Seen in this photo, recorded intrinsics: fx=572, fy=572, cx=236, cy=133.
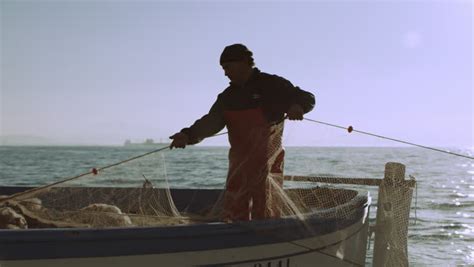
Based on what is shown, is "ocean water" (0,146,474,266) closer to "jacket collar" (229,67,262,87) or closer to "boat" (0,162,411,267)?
"boat" (0,162,411,267)

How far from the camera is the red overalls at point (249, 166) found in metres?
4.94

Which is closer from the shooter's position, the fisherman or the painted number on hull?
the painted number on hull

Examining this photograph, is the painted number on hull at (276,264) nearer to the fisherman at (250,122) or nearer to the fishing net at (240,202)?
the fishing net at (240,202)

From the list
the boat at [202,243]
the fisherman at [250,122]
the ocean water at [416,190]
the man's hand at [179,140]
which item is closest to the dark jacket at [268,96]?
the fisherman at [250,122]

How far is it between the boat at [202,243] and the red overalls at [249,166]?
1.11 feet

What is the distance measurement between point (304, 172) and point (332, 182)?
37 centimetres

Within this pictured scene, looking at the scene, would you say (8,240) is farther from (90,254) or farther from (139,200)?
(139,200)

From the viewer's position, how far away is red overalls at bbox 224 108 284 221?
16.2 feet

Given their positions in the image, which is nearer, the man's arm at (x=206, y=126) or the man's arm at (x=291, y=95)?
the man's arm at (x=291, y=95)

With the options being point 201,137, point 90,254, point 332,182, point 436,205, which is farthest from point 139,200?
point 436,205

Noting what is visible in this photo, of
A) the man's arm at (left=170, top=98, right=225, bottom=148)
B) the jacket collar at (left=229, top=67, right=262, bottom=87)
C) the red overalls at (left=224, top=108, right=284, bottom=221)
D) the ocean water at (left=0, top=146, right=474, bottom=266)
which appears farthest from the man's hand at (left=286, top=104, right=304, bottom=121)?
the ocean water at (left=0, top=146, right=474, bottom=266)

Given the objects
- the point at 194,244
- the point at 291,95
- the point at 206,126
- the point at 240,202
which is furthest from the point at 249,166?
the point at 194,244

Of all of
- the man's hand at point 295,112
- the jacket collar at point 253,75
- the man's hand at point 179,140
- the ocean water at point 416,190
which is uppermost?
the jacket collar at point 253,75

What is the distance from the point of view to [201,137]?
5242 mm
